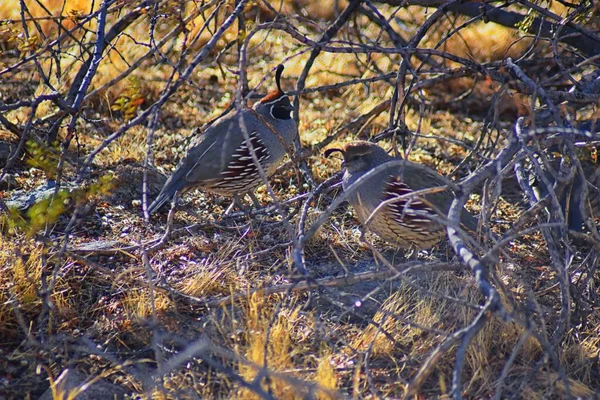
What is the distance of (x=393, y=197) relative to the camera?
4.73 m

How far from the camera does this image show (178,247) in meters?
4.66

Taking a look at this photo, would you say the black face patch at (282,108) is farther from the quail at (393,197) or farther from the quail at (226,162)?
the quail at (393,197)

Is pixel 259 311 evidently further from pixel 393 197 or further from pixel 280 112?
pixel 280 112

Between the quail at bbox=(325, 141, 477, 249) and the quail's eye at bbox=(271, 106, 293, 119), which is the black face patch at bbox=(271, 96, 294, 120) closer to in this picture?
the quail's eye at bbox=(271, 106, 293, 119)

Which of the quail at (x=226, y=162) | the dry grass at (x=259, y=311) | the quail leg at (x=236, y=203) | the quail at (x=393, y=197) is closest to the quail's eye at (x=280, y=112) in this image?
the quail at (x=226, y=162)

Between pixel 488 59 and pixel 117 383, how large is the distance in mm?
5582

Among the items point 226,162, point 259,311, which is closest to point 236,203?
point 226,162

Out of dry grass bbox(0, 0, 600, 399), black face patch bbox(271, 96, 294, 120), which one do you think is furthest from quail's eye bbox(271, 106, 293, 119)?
dry grass bbox(0, 0, 600, 399)

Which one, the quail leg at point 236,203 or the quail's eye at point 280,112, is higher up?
the quail's eye at point 280,112

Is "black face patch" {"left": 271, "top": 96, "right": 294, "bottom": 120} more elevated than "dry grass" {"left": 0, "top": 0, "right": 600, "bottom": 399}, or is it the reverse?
"black face patch" {"left": 271, "top": 96, "right": 294, "bottom": 120}

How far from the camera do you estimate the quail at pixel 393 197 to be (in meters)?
4.61

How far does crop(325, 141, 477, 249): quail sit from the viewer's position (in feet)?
15.1

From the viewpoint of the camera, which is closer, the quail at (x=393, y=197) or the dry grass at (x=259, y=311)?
the dry grass at (x=259, y=311)

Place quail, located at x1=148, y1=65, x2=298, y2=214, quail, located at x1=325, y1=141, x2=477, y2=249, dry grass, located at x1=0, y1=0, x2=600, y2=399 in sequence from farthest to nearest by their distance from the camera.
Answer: quail, located at x1=148, y1=65, x2=298, y2=214
quail, located at x1=325, y1=141, x2=477, y2=249
dry grass, located at x1=0, y1=0, x2=600, y2=399
